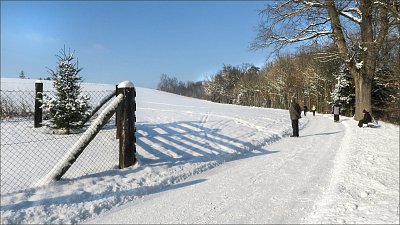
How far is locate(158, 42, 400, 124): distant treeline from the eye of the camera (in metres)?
22.4

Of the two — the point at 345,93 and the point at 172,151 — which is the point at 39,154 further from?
the point at 345,93

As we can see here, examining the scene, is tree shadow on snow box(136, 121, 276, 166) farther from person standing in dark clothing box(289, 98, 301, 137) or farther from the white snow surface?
person standing in dark clothing box(289, 98, 301, 137)

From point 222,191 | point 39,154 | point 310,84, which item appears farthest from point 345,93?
point 39,154

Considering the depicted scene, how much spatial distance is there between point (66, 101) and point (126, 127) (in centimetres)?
429

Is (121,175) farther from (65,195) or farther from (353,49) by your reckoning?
(353,49)

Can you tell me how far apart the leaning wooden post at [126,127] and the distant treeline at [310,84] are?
1422 centimetres

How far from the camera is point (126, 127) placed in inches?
269

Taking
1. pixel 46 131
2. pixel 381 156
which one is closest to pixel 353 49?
pixel 381 156

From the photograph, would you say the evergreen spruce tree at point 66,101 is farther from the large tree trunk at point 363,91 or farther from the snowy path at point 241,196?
the large tree trunk at point 363,91

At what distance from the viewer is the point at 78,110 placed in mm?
10156

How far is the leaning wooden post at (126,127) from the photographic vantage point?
6781 mm

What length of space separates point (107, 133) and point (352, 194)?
7224mm

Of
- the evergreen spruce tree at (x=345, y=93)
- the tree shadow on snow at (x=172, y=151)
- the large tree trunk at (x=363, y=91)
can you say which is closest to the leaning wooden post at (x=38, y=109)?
the tree shadow on snow at (x=172, y=151)

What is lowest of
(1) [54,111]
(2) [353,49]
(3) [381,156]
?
(3) [381,156]
